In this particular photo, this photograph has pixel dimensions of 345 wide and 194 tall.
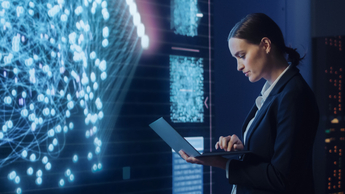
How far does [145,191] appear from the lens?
2334 mm

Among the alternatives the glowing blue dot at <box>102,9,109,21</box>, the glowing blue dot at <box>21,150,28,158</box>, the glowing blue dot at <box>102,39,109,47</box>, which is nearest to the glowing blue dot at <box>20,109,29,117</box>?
the glowing blue dot at <box>21,150,28,158</box>

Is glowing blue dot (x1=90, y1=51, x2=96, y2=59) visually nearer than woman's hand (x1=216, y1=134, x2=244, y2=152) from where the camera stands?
No

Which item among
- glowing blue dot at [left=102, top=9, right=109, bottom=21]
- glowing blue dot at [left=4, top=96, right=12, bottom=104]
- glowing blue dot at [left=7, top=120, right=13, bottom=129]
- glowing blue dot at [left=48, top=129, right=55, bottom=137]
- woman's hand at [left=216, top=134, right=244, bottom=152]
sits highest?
glowing blue dot at [left=102, top=9, right=109, bottom=21]

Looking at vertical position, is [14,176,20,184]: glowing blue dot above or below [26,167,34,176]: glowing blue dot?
below

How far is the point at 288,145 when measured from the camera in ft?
3.69

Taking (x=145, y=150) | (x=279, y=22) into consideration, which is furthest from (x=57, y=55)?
(x=279, y=22)

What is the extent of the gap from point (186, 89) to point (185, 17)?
0.59 meters

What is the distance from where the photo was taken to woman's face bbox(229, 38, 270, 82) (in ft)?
4.40

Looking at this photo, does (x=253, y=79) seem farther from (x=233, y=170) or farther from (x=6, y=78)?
(x=6, y=78)

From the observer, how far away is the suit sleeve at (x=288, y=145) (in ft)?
3.71

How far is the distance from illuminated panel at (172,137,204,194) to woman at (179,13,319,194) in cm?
111

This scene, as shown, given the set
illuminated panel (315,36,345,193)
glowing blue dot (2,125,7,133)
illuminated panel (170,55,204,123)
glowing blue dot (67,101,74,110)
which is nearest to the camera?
glowing blue dot (2,125,7,133)

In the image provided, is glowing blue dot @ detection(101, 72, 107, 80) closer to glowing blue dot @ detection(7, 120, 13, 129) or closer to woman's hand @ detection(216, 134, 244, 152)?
glowing blue dot @ detection(7, 120, 13, 129)

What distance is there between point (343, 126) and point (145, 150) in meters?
1.81
